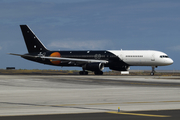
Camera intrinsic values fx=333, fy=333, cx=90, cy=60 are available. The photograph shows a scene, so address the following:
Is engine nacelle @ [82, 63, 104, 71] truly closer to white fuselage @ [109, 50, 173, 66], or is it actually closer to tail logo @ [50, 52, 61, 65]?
white fuselage @ [109, 50, 173, 66]

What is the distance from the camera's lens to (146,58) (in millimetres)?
65375

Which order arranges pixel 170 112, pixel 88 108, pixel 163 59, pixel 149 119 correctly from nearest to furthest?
pixel 149 119, pixel 170 112, pixel 88 108, pixel 163 59

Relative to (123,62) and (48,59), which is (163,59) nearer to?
(123,62)

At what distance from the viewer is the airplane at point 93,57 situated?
216 ft

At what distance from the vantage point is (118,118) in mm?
13195

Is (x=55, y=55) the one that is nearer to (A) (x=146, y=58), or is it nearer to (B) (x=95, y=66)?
(B) (x=95, y=66)

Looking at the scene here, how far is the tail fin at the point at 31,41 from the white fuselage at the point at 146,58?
20.7 m

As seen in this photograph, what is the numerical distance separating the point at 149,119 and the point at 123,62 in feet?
178

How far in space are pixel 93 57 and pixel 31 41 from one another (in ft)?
54.2

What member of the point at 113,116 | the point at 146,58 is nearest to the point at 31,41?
the point at 146,58

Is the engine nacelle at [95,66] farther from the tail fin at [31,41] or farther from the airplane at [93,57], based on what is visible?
the tail fin at [31,41]

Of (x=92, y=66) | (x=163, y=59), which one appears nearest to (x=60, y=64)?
(x=92, y=66)

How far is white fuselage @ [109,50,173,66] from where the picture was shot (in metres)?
65.3

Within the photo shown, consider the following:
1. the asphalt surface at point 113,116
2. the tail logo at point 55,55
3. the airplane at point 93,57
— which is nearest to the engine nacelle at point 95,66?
the airplane at point 93,57
